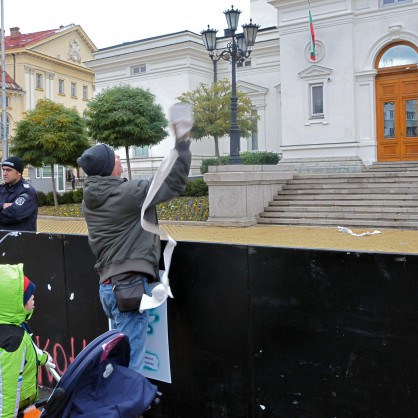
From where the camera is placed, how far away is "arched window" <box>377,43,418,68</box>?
22.7 m

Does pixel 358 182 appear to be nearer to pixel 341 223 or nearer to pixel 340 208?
pixel 340 208

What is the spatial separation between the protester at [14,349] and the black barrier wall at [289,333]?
1222 mm

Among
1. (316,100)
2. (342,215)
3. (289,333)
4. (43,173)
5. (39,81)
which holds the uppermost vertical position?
(39,81)

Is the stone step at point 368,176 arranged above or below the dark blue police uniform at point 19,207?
above

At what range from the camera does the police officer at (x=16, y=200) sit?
5656 mm

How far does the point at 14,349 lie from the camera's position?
2.77m

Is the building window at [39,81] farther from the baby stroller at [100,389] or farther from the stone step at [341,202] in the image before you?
the baby stroller at [100,389]

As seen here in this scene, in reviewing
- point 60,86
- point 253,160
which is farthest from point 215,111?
point 60,86

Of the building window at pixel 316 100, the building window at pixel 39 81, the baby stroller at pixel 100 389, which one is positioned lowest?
the baby stroller at pixel 100 389

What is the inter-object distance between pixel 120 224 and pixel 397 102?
22.2 meters

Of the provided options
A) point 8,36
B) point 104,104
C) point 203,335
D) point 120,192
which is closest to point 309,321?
point 203,335

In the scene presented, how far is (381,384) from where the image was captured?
296cm

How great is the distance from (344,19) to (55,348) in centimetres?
2249

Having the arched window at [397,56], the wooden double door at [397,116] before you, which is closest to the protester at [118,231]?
the wooden double door at [397,116]
